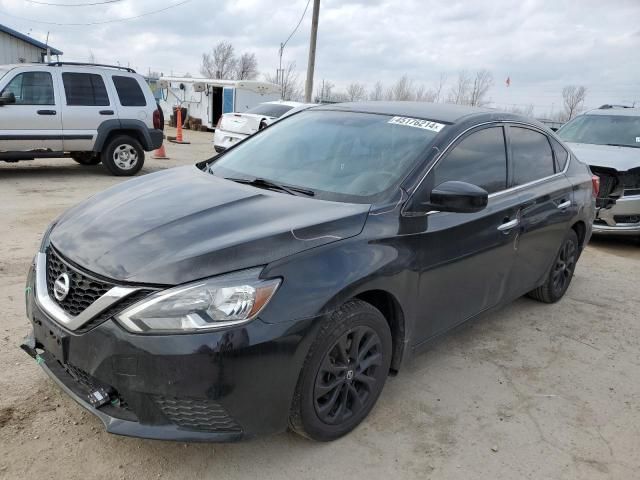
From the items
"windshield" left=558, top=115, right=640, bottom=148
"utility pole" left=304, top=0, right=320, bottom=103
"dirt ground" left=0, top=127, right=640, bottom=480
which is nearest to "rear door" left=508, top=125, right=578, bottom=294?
"dirt ground" left=0, top=127, right=640, bottom=480

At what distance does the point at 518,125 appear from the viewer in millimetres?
4078

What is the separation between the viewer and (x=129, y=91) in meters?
10.2

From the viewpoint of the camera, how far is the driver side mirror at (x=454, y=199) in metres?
2.86

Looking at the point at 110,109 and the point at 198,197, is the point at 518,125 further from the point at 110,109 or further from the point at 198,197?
the point at 110,109

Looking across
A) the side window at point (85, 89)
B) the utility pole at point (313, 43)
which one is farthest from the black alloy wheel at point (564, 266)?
the utility pole at point (313, 43)

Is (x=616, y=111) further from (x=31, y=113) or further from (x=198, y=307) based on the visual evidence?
(x=31, y=113)

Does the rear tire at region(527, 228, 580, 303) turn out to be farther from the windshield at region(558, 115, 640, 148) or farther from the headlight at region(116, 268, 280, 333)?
the windshield at region(558, 115, 640, 148)

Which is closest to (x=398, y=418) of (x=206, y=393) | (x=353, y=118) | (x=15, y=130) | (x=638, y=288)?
→ (x=206, y=393)

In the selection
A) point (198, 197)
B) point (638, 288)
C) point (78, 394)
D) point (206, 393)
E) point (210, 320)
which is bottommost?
point (638, 288)

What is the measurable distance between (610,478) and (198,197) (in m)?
2.56

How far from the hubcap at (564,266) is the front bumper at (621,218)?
2.66 m

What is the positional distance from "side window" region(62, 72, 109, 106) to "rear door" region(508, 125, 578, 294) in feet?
26.9

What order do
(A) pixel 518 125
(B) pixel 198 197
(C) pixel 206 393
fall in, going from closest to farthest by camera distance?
(C) pixel 206 393, (B) pixel 198 197, (A) pixel 518 125

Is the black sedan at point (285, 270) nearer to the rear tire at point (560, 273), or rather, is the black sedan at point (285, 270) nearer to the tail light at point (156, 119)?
the rear tire at point (560, 273)
